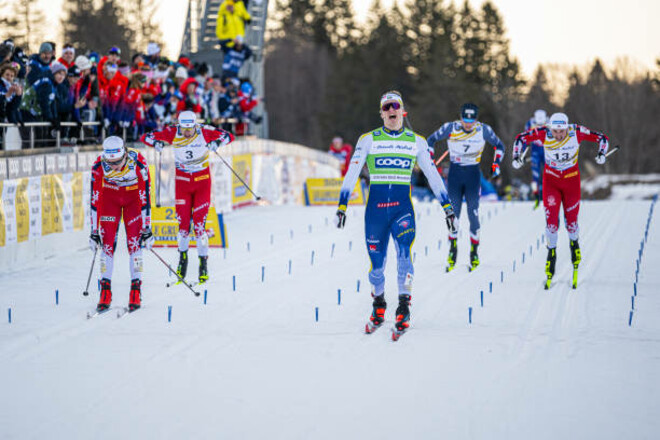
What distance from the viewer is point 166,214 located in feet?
49.9

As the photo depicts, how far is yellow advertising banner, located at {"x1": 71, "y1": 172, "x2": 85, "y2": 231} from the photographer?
14672 millimetres

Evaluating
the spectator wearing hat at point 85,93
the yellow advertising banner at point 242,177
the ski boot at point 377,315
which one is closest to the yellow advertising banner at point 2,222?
the spectator wearing hat at point 85,93

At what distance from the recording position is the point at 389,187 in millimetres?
8797

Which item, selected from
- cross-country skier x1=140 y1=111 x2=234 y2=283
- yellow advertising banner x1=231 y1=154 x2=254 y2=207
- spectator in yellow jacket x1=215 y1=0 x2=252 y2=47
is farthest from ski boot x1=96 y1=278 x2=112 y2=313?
spectator in yellow jacket x1=215 y1=0 x2=252 y2=47

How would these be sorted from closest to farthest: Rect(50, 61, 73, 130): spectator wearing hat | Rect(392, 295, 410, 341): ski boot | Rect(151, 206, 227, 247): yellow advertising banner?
1. Rect(392, 295, 410, 341): ski boot
2. Rect(50, 61, 73, 130): spectator wearing hat
3. Rect(151, 206, 227, 247): yellow advertising banner

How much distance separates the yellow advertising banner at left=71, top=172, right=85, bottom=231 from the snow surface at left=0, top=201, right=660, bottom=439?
1.59 meters

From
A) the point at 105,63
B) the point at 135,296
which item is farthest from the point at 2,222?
the point at 105,63

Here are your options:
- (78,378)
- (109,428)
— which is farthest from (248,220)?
(109,428)

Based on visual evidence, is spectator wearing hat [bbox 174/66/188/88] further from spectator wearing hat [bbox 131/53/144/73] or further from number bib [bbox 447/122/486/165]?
number bib [bbox 447/122/486/165]

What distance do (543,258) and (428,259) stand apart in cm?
176

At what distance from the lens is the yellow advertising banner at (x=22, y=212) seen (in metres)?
13.1

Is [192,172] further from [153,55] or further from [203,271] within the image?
[153,55]

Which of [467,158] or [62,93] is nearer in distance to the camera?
[467,158]

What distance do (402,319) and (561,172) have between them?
3.89 meters
